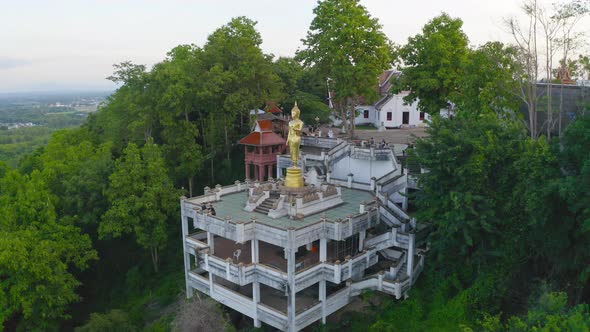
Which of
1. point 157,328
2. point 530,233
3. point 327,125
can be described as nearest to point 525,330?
point 530,233

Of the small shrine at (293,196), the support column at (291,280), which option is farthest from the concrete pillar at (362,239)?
the support column at (291,280)

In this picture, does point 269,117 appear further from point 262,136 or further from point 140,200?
point 140,200

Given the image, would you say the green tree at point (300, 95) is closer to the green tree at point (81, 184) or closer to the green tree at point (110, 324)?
the green tree at point (81, 184)

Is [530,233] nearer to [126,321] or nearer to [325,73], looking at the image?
[126,321]

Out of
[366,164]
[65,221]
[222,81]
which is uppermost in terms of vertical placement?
[222,81]

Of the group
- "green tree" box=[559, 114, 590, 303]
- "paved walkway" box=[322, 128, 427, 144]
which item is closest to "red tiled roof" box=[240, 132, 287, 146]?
"paved walkway" box=[322, 128, 427, 144]

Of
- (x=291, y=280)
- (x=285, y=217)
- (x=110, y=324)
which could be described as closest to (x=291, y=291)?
(x=291, y=280)

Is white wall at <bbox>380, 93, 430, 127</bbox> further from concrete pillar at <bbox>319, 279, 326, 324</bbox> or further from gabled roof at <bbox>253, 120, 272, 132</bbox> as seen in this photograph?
concrete pillar at <bbox>319, 279, 326, 324</bbox>
